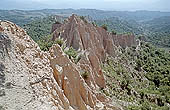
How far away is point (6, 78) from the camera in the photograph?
11.4 m

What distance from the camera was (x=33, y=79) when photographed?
1236cm

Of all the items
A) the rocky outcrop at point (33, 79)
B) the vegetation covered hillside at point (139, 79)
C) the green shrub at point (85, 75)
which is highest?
the rocky outcrop at point (33, 79)

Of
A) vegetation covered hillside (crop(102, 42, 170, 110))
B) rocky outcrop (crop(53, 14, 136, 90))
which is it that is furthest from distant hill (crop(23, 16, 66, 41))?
vegetation covered hillside (crop(102, 42, 170, 110))

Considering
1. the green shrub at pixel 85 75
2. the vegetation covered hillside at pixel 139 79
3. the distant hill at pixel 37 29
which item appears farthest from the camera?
the distant hill at pixel 37 29

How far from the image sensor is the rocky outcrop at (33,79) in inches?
432

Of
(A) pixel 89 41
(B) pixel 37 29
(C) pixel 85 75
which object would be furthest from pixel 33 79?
(B) pixel 37 29

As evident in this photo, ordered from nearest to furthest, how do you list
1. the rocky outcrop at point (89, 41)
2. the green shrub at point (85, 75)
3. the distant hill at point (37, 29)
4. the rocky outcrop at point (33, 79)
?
the rocky outcrop at point (33, 79) < the green shrub at point (85, 75) < the rocky outcrop at point (89, 41) < the distant hill at point (37, 29)

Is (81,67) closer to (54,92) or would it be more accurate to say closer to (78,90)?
(78,90)

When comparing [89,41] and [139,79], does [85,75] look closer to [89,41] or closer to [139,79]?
[89,41]

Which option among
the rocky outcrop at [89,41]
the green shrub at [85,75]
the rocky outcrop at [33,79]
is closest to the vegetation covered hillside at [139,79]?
the rocky outcrop at [89,41]

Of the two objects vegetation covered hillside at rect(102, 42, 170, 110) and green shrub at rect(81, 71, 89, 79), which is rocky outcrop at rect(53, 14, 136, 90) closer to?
vegetation covered hillside at rect(102, 42, 170, 110)

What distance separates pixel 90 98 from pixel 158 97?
85.0 feet

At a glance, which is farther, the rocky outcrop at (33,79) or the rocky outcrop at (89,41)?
the rocky outcrop at (89,41)

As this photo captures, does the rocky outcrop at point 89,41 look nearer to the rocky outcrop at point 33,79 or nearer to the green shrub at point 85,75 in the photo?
the green shrub at point 85,75
